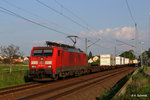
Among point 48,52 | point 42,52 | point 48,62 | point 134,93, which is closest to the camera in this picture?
point 134,93

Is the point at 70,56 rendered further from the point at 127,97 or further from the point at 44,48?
the point at 127,97

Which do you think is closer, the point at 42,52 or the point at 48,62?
the point at 48,62

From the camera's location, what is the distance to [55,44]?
1959 cm

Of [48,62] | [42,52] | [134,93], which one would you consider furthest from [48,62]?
[134,93]

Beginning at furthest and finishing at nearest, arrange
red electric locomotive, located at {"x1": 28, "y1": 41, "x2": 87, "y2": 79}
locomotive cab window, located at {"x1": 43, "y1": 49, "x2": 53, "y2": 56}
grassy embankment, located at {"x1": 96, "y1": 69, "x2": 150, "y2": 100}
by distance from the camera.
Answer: locomotive cab window, located at {"x1": 43, "y1": 49, "x2": 53, "y2": 56}
red electric locomotive, located at {"x1": 28, "y1": 41, "x2": 87, "y2": 79}
grassy embankment, located at {"x1": 96, "y1": 69, "x2": 150, "y2": 100}

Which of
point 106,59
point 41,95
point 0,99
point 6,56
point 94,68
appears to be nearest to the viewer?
point 0,99

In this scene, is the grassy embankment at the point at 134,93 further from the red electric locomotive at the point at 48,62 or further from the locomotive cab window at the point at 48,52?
the locomotive cab window at the point at 48,52

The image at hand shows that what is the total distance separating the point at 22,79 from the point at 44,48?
406 centimetres

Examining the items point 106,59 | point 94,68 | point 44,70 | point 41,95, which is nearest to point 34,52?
point 44,70

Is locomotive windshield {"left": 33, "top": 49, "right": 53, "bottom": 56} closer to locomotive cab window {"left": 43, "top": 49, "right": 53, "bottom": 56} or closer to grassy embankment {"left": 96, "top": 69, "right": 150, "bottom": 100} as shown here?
locomotive cab window {"left": 43, "top": 49, "right": 53, "bottom": 56}

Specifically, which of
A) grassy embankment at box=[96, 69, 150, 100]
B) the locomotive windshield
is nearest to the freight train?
the locomotive windshield

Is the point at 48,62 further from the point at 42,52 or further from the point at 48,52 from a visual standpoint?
the point at 42,52

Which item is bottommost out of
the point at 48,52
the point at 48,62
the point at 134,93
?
the point at 134,93

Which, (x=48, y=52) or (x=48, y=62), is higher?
(x=48, y=52)
